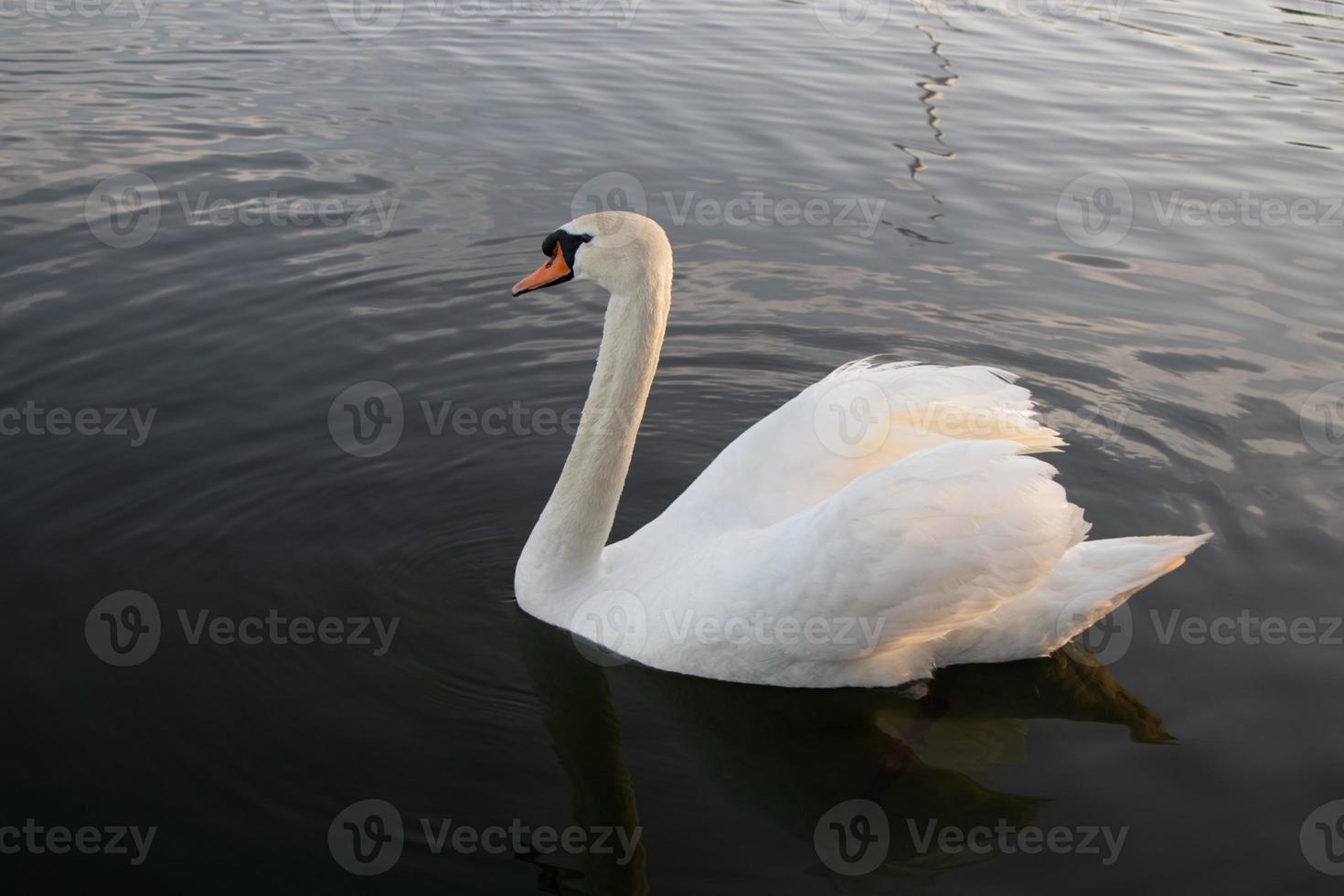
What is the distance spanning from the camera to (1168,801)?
4.68 metres

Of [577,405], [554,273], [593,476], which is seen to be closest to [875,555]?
[593,476]

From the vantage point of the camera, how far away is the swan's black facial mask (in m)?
5.23

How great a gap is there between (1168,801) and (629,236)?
2.92 m

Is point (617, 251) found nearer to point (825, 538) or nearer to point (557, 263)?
point (557, 263)

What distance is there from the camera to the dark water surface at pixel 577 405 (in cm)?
456

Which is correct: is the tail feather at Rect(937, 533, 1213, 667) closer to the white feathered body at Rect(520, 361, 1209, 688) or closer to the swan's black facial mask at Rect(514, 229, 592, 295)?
the white feathered body at Rect(520, 361, 1209, 688)

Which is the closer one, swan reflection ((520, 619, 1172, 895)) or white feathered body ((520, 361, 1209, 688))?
swan reflection ((520, 619, 1172, 895))

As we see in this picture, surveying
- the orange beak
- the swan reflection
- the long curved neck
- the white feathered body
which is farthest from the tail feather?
the orange beak

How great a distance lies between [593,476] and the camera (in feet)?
18.0

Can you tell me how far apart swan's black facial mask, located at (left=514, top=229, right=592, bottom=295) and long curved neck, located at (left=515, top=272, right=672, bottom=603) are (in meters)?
0.23

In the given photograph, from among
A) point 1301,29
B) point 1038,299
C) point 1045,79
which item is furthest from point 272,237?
point 1301,29

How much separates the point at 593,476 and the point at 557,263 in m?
0.91

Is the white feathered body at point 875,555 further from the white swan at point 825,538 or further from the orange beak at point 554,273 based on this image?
the orange beak at point 554,273

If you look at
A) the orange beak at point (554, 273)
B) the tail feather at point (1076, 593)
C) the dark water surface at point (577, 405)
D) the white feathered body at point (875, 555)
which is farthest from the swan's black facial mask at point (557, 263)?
the tail feather at point (1076, 593)
